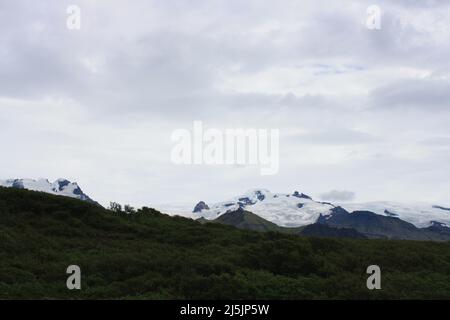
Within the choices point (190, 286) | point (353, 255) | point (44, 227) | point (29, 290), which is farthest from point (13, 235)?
point (353, 255)

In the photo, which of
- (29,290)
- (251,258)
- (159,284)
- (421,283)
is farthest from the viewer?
(251,258)

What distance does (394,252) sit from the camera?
93.2ft

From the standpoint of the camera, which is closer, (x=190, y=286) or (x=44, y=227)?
(x=190, y=286)

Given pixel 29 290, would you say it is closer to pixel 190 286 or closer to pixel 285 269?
pixel 190 286

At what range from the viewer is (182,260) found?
2338 centimetres

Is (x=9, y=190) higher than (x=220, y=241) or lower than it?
higher

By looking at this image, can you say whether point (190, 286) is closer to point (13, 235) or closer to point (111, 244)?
point (111, 244)

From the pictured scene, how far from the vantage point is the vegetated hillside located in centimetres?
1934

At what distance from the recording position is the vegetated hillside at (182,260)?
19339mm

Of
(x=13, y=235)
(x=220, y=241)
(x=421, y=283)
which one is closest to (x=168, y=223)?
(x=220, y=241)

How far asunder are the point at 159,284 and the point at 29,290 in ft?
14.9

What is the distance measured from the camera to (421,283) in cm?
2206

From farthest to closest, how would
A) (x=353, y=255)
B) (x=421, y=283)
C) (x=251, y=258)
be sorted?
(x=353, y=255) < (x=251, y=258) < (x=421, y=283)

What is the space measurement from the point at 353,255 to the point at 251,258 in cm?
578
